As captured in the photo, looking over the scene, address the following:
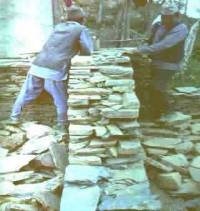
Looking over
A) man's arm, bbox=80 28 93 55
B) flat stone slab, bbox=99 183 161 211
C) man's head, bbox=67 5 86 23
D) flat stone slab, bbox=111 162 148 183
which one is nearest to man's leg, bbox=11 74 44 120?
man's arm, bbox=80 28 93 55

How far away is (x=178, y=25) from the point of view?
3.12m

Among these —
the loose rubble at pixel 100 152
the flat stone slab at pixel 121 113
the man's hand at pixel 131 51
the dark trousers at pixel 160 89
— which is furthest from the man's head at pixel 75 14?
the flat stone slab at pixel 121 113

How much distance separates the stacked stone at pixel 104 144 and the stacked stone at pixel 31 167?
196 millimetres

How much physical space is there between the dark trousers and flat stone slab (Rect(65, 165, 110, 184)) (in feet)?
3.77

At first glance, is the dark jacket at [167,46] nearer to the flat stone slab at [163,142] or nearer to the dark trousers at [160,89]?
the dark trousers at [160,89]

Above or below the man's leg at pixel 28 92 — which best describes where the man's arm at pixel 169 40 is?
above

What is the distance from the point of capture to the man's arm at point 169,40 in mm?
3123

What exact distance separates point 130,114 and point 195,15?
112 centimetres

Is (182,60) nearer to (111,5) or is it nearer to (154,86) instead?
(154,86)

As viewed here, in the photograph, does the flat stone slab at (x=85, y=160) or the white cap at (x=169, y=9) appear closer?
the flat stone slab at (x=85, y=160)

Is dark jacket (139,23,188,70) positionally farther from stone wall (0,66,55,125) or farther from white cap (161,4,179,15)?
stone wall (0,66,55,125)

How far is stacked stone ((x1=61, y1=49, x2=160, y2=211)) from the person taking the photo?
79.8 inches

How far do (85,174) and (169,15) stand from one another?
1349 mm

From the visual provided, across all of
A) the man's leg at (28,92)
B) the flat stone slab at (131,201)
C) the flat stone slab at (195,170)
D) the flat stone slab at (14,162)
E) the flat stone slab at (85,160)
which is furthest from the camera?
the man's leg at (28,92)
